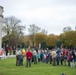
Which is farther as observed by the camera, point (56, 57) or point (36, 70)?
point (56, 57)

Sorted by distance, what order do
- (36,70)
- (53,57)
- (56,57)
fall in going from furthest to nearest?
(56,57) < (53,57) < (36,70)

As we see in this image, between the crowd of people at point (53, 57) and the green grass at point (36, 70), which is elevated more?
the crowd of people at point (53, 57)

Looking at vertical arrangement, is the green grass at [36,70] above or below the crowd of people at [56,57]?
below

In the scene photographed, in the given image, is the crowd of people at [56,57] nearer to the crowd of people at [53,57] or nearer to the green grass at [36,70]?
the crowd of people at [53,57]

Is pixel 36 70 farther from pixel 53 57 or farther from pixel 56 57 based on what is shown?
pixel 56 57

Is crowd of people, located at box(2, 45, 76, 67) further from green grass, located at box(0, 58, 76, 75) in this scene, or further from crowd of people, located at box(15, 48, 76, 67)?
green grass, located at box(0, 58, 76, 75)

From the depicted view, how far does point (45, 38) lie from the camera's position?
112 metres

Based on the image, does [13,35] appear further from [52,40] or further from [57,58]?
[57,58]

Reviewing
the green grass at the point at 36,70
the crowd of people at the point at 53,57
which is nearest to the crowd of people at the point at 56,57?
the crowd of people at the point at 53,57

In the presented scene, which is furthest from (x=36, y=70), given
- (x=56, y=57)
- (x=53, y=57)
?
(x=56, y=57)

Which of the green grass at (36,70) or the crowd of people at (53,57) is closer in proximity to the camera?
the green grass at (36,70)

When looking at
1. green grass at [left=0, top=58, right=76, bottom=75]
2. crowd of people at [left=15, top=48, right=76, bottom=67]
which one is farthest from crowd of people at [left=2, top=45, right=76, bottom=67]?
green grass at [left=0, top=58, right=76, bottom=75]

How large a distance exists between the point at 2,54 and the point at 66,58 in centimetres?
1522

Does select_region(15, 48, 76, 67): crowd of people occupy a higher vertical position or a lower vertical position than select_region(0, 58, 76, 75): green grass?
higher
